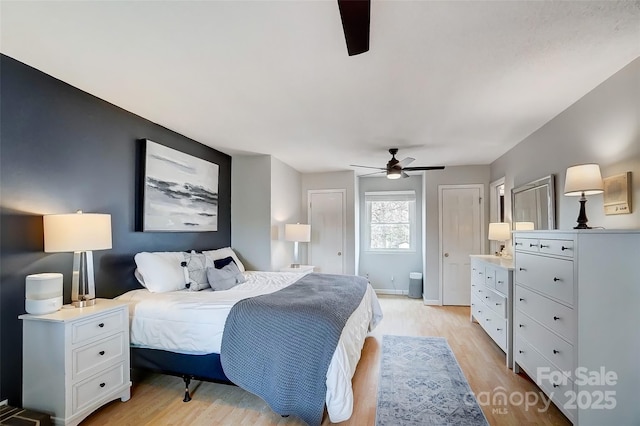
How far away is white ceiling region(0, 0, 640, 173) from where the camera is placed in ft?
5.27

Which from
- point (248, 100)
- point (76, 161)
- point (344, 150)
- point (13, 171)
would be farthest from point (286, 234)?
point (13, 171)

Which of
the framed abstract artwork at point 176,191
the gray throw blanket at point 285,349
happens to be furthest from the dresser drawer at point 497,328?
the framed abstract artwork at point 176,191

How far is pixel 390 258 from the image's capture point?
Answer: 638 cm

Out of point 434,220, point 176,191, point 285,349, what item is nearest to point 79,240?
point 176,191

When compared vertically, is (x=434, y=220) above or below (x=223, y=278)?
above

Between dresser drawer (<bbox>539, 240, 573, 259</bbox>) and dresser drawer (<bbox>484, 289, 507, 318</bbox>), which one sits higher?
dresser drawer (<bbox>539, 240, 573, 259</bbox>)

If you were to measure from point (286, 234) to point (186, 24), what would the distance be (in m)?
3.57

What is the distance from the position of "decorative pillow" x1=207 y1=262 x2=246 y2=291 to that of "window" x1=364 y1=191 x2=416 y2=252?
3.73m

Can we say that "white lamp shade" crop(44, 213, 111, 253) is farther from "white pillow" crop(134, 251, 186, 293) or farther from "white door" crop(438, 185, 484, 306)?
"white door" crop(438, 185, 484, 306)

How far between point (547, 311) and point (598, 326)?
412 millimetres

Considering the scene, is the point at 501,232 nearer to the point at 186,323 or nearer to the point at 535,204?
the point at 535,204

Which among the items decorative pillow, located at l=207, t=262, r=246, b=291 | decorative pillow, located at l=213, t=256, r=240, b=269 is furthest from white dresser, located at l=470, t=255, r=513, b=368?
decorative pillow, located at l=213, t=256, r=240, b=269

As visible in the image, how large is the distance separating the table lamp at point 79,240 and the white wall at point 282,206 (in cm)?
254

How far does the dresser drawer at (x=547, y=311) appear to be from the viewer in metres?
1.98
